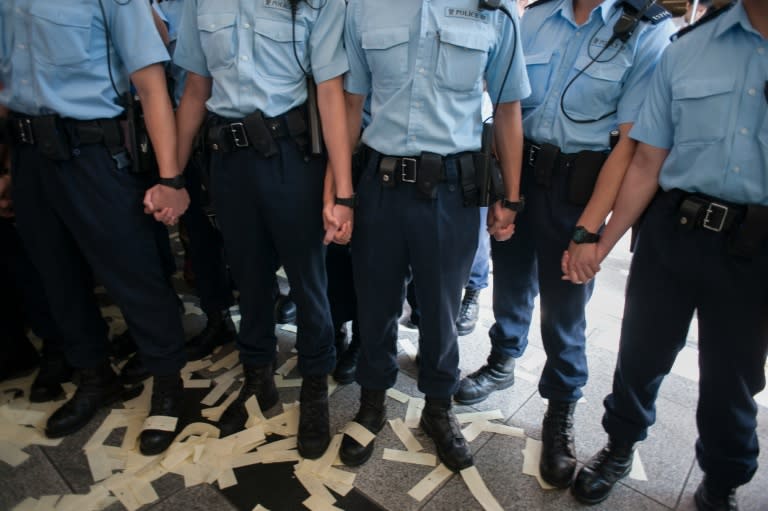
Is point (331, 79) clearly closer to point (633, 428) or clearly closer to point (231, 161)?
point (231, 161)

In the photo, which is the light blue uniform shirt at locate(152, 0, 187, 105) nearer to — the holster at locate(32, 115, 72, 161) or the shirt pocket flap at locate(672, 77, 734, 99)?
the holster at locate(32, 115, 72, 161)

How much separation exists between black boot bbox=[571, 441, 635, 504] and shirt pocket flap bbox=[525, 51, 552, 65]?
5.00ft

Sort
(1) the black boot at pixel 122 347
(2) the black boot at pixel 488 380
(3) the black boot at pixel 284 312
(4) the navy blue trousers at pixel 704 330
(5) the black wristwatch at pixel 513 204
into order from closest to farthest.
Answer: (4) the navy blue trousers at pixel 704 330
(5) the black wristwatch at pixel 513 204
(2) the black boot at pixel 488 380
(1) the black boot at pixel 122 347
(3) the black boot at pixel 284 312

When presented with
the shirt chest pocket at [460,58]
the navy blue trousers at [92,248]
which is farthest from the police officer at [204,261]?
the shirt chest pocket at [460,58]

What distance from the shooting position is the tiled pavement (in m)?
1.83

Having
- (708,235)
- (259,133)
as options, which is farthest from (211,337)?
(708,235)

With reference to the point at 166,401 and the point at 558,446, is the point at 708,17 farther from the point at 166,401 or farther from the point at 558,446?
the point at 166,401

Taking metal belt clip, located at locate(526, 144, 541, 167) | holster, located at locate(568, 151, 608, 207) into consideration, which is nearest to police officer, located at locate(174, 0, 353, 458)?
metal belt clip, located at locate(526, 144, 541, 167)

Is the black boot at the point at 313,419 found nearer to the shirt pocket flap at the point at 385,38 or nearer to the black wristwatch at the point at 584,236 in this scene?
the black wristwatch at the point at 584,236

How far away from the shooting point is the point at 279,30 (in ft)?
5.44

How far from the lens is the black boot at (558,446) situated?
1.88 metres

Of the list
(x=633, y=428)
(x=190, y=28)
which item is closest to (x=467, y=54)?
(x=190, y=28)

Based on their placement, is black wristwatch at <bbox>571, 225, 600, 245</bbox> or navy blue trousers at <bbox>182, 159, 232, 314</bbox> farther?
navy blue trousers at <bbox>182, 159, 232, 314</bbox>

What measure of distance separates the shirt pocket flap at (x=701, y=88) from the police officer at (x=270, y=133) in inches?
42.0
